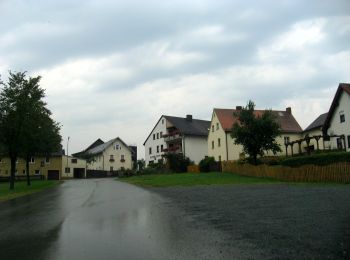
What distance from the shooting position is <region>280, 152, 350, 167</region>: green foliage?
30.6m

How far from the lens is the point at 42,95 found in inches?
1602

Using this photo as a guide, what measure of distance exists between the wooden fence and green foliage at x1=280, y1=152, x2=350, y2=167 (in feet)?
6.37

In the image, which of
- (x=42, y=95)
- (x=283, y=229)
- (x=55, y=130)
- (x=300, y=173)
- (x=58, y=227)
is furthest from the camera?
(x=55, y=130)

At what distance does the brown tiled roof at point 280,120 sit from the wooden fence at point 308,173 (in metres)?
23.5

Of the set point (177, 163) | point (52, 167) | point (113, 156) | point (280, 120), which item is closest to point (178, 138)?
point (177, 163)

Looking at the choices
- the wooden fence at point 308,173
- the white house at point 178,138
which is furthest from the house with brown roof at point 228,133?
the wooden fence at point 308,173

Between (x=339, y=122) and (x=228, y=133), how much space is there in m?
21.5

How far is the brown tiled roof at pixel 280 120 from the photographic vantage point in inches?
2558

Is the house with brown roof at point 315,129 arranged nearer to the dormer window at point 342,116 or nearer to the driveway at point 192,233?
the dormer window at point 342,116

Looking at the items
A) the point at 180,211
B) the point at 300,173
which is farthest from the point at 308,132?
the point at 180,211

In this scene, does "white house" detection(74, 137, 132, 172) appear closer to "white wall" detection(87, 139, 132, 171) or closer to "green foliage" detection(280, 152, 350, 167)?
"white wall" detection(87, 139, 132, 171)

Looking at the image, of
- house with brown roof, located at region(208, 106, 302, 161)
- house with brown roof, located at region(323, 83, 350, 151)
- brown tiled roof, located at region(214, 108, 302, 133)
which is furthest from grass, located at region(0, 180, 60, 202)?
brown tiled roof, located at region(214, 108, 302, 133)

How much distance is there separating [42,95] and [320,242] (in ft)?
119

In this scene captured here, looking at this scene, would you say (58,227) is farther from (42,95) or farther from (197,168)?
(197,168)
